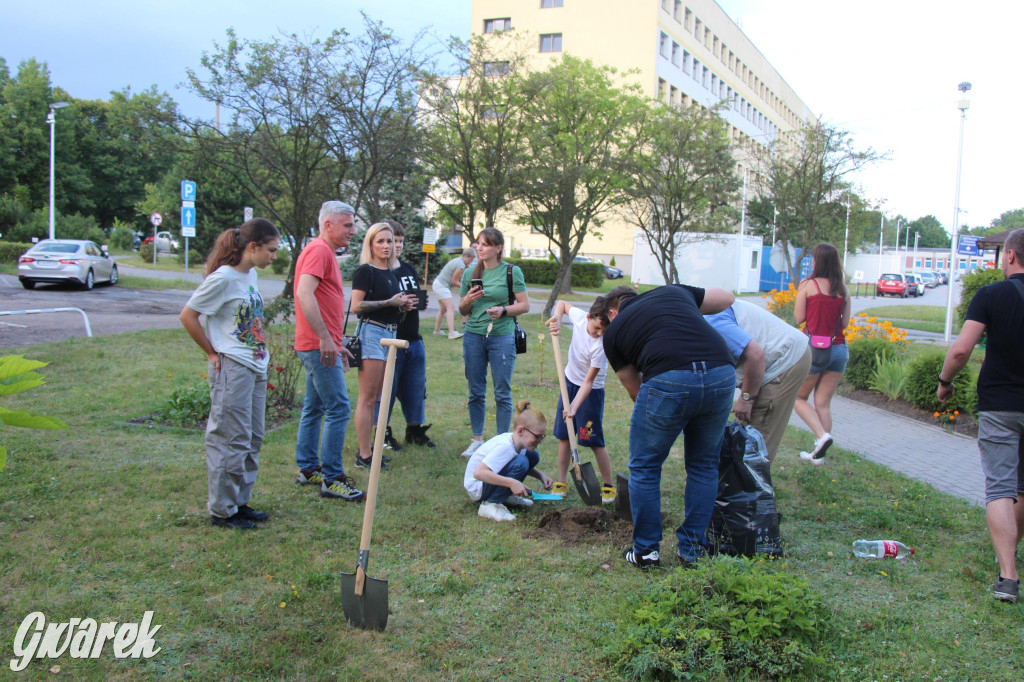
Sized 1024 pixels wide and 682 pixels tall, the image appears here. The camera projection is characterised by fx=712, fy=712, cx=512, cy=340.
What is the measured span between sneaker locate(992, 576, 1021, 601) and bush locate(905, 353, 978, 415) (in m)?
5.59

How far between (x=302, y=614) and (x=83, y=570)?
122cm

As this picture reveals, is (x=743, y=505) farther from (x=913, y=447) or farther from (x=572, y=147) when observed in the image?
(x=572, y=147)

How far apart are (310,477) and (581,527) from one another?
2050 millimetres

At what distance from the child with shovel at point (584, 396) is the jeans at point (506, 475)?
38 centimetres

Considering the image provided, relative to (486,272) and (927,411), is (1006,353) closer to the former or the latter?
(486,272)

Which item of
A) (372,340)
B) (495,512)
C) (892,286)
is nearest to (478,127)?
(372,340)

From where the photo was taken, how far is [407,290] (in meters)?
5.79

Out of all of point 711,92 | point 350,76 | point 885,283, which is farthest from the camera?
point 711,92

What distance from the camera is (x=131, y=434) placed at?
6141 mm

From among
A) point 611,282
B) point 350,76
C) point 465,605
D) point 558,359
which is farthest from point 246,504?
point 611,282

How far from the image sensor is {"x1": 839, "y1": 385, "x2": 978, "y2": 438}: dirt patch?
28.2ft

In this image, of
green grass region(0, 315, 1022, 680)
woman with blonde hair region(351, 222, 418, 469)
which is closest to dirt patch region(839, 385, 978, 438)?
green grass region(0, 315, 1022, 680)

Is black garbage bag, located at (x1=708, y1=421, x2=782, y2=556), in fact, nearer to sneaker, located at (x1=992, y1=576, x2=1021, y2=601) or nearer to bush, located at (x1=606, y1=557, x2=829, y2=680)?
bush, located at (x1=606, y1=557, x2=829, y2=680)

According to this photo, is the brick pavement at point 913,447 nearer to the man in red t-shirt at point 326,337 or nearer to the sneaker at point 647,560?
the sneaker at point 647,560
